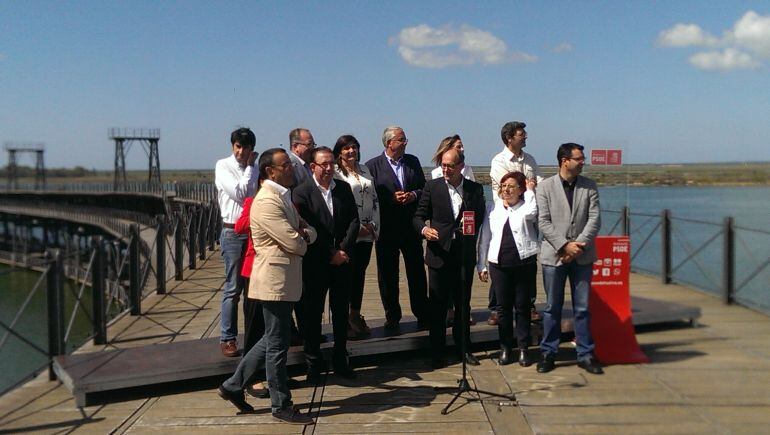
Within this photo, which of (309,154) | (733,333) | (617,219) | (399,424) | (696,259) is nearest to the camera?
(399,424)

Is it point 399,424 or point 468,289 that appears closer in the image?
point 399,424

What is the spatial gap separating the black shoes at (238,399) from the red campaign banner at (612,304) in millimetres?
2553

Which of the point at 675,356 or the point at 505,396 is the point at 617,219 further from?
the point at 505,396

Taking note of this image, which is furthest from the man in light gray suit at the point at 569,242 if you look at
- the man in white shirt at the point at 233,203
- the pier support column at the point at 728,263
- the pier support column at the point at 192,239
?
the pier support column at the point at 192,239

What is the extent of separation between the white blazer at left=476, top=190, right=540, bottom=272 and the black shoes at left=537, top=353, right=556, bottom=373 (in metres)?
0.72

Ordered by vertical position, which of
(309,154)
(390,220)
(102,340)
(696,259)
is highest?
(309,154)

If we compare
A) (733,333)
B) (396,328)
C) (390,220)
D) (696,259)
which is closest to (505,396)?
(396,328)

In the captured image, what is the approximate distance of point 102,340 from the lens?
625 cm

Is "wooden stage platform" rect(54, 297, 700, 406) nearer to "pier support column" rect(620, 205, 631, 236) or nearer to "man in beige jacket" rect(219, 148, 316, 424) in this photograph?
"man in beige jacket" rect(219, 148, 316, 424)

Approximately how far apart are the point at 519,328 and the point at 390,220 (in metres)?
1.24

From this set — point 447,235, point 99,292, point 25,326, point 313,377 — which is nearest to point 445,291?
point 447,235

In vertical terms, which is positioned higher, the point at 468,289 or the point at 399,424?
the point at 468,289

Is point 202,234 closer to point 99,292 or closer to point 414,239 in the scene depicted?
point 99,292

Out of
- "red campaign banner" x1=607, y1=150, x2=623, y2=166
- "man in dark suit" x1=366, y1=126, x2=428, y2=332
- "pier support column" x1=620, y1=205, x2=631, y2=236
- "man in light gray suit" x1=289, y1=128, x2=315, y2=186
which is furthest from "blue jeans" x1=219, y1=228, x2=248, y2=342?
"pier support column" x1=620, y1=205, x2=631, y2=236
